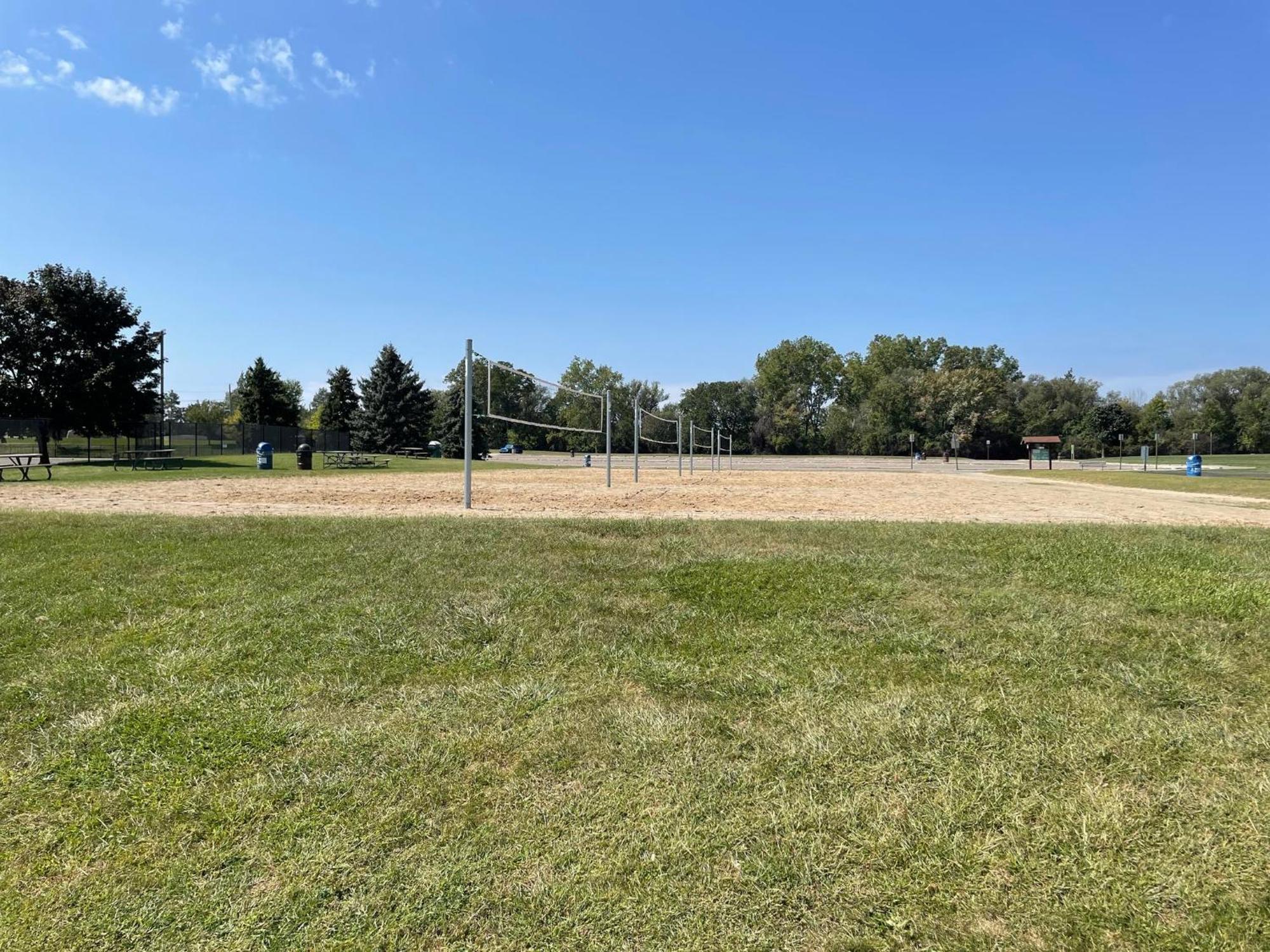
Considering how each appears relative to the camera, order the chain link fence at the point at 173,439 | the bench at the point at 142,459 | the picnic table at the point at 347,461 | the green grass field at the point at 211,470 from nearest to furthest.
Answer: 1. the green grass field at the point at 211,470
2. the bench at the point at 142,459
3. the chain link fence at the point at 173,439
4. the picnic table at the point at 347,461

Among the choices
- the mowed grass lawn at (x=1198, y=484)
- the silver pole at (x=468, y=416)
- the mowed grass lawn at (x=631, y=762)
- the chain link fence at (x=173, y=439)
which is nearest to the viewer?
the mowed grass lawn at (x=631, y=762)

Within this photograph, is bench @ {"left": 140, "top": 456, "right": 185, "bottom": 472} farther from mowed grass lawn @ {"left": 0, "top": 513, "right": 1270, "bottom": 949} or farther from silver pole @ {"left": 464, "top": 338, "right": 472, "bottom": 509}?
mowed grass lawn @ {"left": 0, "top": 513, "right": 1270, "bottom": 949}

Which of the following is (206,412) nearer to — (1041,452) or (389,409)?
(389,409)

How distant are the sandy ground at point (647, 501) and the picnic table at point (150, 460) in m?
9.23

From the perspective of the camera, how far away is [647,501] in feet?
41.4

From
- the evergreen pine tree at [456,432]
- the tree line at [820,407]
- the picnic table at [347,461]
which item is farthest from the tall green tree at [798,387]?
the picnic table at [347,461]

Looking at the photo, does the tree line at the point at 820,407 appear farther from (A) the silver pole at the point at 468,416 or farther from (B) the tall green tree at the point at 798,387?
(A) the silver pole at the point at 468,416

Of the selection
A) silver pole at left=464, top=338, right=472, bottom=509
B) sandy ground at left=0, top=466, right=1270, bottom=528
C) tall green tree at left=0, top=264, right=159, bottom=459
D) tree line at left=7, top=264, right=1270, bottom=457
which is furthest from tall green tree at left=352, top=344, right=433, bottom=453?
silver pole at left=464, top=338, right=472, bottom=509

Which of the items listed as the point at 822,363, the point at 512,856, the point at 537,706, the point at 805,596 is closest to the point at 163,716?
the point at 537,706

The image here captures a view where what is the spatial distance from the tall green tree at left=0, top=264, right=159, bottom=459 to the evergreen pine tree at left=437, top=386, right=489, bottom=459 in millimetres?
20538

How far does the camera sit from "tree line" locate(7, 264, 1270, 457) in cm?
5294

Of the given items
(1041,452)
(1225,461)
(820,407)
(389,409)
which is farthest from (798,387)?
(389,409)

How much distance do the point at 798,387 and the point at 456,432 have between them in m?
48.5

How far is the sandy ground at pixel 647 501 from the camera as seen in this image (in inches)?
375
